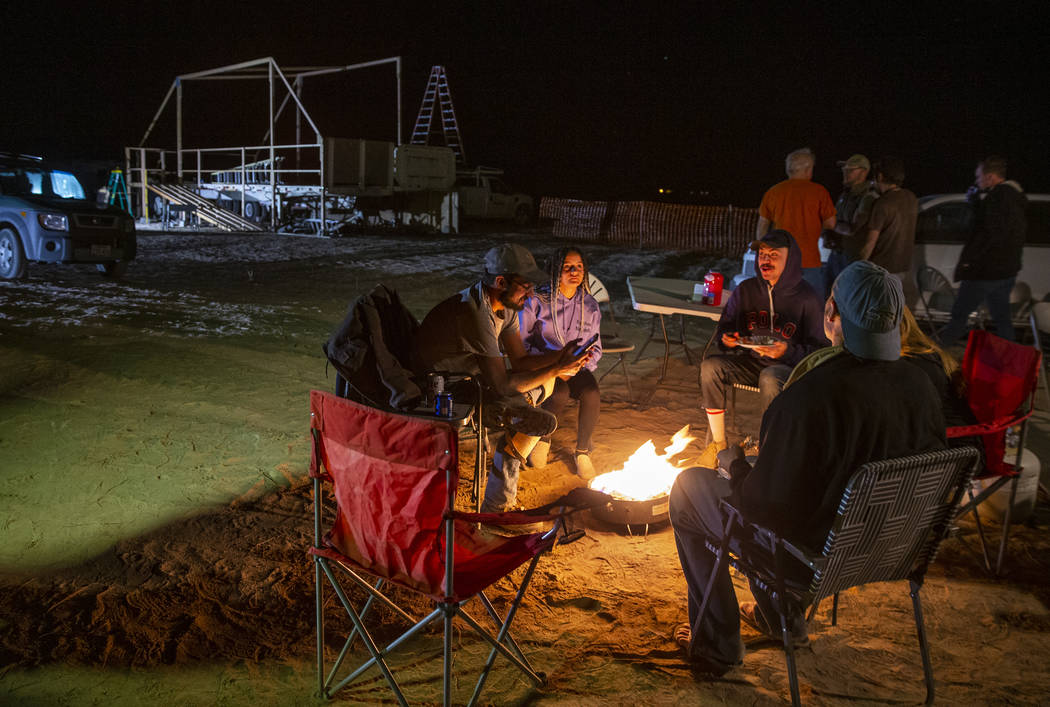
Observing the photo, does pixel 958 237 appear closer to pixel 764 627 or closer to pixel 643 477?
pixel 643 477

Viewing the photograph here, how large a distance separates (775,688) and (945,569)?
59.7 inches

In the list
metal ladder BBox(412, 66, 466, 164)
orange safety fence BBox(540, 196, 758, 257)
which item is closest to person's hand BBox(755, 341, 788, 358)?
orange safety fence BBox(540, 196, 758, 257)

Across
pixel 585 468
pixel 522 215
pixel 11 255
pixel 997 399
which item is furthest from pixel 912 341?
pixel 522 215

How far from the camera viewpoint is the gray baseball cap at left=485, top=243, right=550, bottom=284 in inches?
153

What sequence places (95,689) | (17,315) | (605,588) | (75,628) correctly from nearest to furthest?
1. (95,689)
2. (75,628)
3. (605,588)
4. (17,315)

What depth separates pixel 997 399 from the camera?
12.4ft

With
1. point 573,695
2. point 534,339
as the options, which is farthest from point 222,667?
point 534,339

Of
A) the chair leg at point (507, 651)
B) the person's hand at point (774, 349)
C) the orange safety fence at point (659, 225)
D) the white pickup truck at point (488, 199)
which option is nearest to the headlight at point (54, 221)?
the person's hand at point (774, 349)

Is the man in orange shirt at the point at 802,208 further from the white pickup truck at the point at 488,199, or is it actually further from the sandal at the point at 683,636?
the white pickup truck at the point at 488,199

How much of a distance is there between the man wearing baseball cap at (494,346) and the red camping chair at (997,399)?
2074 mm

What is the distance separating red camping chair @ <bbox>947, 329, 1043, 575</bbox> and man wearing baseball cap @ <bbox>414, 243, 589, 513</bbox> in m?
2.07

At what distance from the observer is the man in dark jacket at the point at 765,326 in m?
4.89

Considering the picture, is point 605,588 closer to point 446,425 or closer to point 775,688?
point 775,688

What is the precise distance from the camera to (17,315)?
9.26 meters
